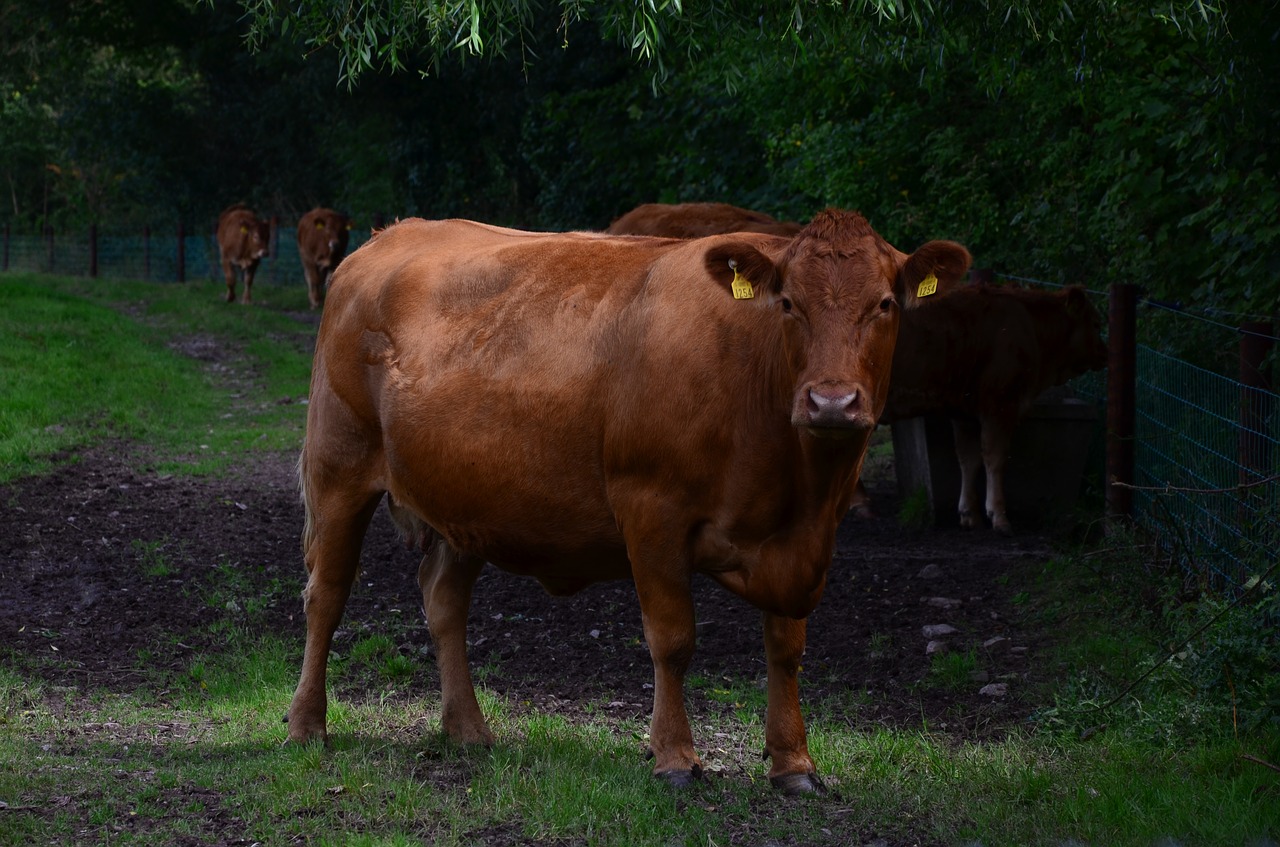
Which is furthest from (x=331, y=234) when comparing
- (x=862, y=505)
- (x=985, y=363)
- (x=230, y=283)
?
(x=985, y=363)

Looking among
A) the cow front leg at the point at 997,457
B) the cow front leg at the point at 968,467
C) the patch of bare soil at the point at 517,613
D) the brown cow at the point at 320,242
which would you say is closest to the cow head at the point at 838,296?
the patch of bare soil at the point at 517,613

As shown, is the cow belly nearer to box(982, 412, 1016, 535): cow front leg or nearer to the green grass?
box(982, 412, 1016, 535): cow front leg

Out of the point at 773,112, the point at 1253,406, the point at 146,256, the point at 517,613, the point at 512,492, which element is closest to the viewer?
the point at 512,492

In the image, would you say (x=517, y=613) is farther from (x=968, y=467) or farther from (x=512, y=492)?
(x=968, y=467)

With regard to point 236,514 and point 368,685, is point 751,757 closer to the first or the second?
point 368,685

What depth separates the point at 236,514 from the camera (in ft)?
30.1

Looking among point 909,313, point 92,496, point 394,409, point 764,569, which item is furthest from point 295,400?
point 764,569

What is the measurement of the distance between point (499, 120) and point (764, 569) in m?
22.5

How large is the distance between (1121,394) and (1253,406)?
5.61 ft

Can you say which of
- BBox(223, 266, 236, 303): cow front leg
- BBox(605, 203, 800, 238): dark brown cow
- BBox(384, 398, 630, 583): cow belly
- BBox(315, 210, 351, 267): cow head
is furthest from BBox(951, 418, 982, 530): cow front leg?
BBox(223, 266, 236, 303): cow front leg

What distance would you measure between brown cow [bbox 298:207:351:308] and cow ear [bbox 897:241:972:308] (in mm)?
22988

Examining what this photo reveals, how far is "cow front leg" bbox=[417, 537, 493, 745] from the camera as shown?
5.20 meters

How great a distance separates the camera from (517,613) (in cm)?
721

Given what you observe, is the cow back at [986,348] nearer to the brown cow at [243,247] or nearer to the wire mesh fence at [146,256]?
the brown cow at [243,247]
